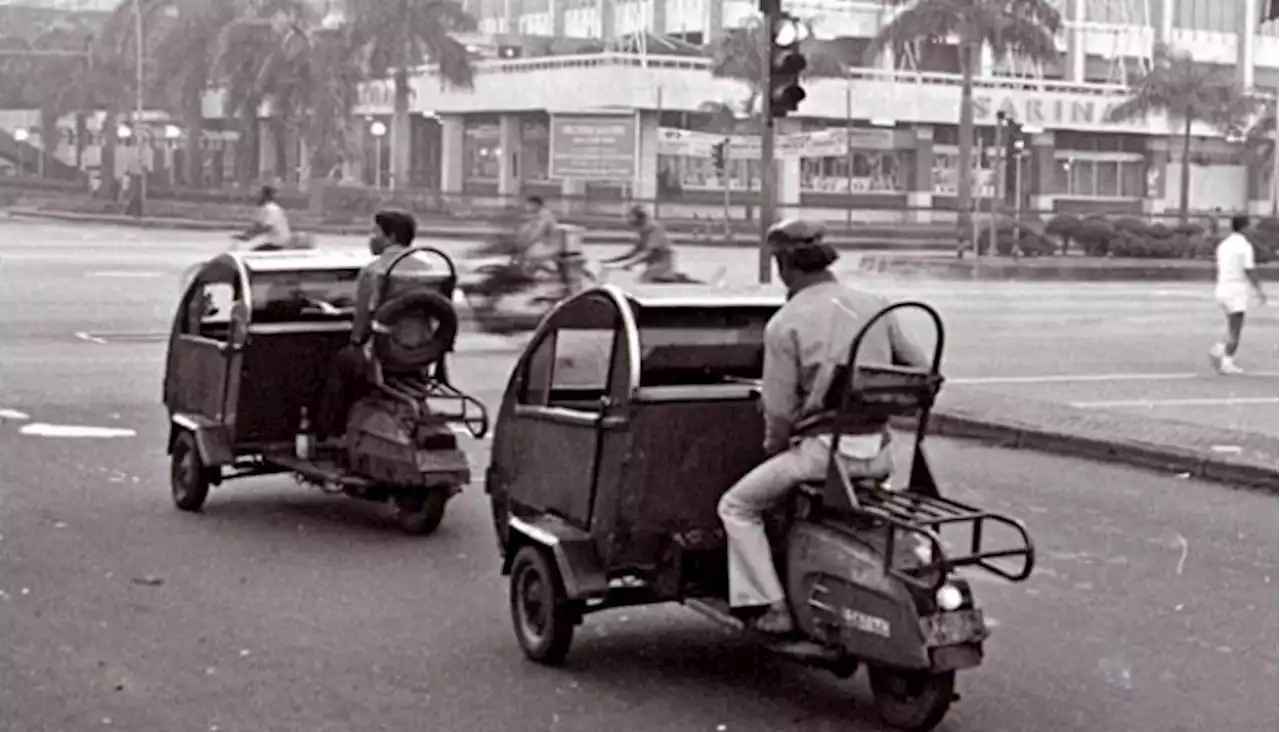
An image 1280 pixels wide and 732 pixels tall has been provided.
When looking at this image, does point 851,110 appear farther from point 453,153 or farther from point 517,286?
point 517,286

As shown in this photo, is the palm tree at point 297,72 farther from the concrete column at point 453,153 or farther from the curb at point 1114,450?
the curb at point 1114,450

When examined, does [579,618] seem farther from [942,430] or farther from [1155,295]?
[1155,295]

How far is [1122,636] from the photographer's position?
8.75 meters

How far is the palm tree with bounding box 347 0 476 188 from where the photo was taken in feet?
187

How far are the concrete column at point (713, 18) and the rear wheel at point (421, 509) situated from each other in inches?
2450

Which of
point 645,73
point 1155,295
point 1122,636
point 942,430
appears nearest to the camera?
point 1122,636

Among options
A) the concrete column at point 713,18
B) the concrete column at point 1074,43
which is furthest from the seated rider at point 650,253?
the concrete column at point 1074,43

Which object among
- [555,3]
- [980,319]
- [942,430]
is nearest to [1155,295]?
[980,319]

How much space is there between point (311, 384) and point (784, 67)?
932 centimetres

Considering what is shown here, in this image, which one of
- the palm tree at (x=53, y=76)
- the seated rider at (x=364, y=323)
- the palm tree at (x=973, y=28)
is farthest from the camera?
Result: the palm tree at (x=53, y=76)

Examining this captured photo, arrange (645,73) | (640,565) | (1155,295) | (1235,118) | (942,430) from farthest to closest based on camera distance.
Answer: (1235,118)
(645,73)
(1155,295)
(942,430)
(640,565)

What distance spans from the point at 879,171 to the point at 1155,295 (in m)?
39.1

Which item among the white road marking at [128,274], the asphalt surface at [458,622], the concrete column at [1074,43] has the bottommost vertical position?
the asphalt surface at [458,622]

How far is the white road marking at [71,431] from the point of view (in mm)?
14539
